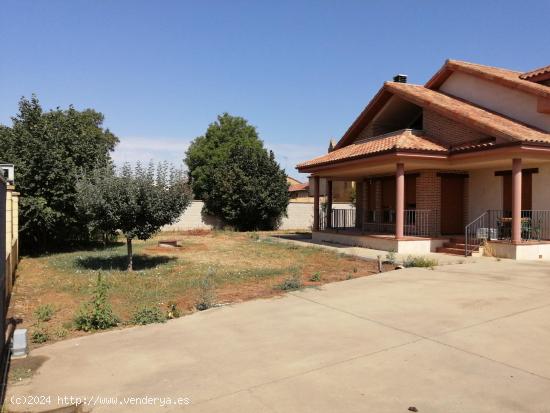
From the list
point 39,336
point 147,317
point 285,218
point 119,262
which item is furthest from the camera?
point 285,218

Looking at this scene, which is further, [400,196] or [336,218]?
[336,218]

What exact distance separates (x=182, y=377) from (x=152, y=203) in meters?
7.04

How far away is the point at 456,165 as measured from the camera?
48.5 ft

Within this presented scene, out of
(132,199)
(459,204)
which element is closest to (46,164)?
(132,199)

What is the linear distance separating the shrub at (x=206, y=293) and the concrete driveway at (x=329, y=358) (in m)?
0.25

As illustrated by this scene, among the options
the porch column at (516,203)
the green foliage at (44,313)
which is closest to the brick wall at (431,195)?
the porch column at (516,203)

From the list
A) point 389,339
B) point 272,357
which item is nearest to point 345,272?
point 389,339

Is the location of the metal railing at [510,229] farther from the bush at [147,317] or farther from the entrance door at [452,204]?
the bush at [147,317]

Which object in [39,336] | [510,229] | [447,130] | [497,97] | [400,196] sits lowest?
[39,336]

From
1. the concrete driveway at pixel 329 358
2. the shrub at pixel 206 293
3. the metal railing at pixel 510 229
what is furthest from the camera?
the metal railing at pixel 510 229

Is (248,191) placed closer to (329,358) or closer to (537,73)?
(537,73)

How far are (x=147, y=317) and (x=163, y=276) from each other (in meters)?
3.92

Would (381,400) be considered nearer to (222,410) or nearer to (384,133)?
(222,410)

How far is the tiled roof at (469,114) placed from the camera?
12609 millimetres
